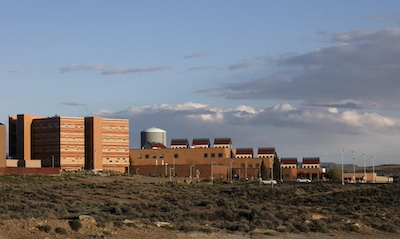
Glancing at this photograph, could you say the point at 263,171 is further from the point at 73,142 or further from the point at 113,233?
the point at 113,233

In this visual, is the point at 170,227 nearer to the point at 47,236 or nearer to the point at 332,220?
the point at 47,236

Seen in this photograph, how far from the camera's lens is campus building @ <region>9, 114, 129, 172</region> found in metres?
138

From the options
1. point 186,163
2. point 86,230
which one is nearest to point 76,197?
point 86,230

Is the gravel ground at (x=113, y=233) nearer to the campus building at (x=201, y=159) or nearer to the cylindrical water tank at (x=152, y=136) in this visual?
the campus building at (x=201, y=159)

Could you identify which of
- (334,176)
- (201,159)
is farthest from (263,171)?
(334,176)

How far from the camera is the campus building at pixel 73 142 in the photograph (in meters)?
138

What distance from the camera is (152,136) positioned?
19225 centimetres

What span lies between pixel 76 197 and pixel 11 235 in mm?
39288

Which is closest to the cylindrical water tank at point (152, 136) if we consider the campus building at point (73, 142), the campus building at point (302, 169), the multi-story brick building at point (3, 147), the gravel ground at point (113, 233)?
the campus building at point (302, 169)

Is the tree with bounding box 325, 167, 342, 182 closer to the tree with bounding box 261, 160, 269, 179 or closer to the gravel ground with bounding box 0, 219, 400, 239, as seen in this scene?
the tree with bounding box 261, 160, 269, 179

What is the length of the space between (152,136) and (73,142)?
2136 inches

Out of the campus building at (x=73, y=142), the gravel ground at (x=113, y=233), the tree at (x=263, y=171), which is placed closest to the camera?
the gravel ground at (x=113, y=233)

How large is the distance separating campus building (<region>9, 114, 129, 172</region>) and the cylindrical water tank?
44.7m

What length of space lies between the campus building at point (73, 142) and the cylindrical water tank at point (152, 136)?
44.7 metres
